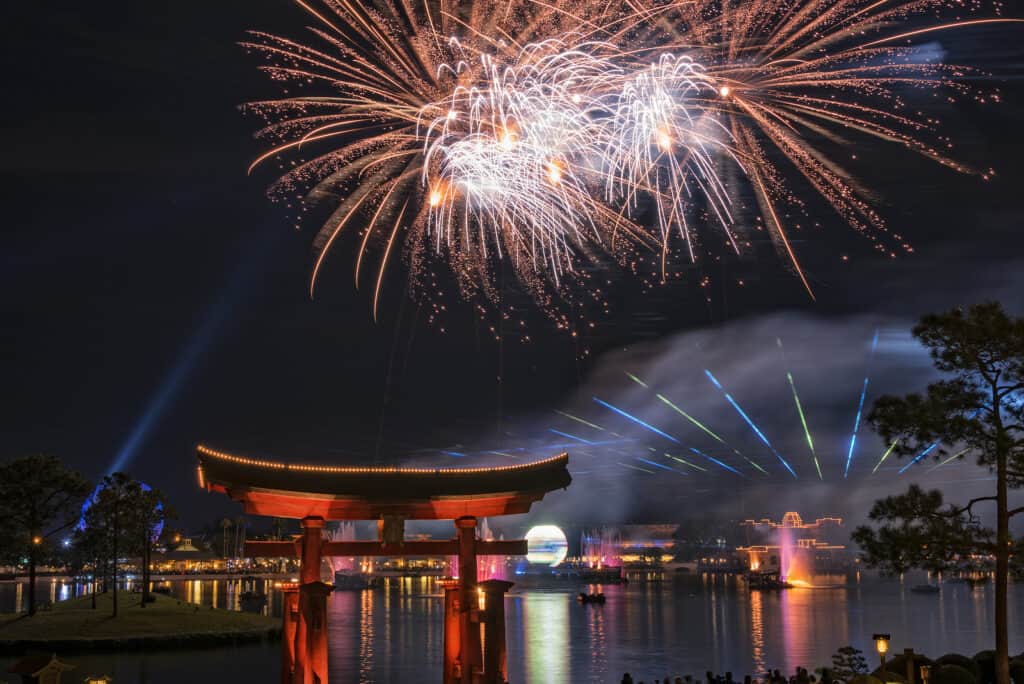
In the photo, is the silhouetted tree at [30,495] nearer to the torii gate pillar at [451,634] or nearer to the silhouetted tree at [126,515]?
the silhouetted tree at [126,515]

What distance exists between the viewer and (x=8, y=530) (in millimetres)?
59469

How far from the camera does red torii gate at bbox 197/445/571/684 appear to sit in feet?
72.4

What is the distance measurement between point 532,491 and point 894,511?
9282 millimetres

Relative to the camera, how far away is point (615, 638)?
7225 cm

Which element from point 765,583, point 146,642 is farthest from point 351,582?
A: point 146,642

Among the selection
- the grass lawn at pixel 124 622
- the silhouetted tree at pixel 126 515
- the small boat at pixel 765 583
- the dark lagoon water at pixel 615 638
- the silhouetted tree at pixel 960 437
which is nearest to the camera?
the silhouetted tree at pixel 960 437

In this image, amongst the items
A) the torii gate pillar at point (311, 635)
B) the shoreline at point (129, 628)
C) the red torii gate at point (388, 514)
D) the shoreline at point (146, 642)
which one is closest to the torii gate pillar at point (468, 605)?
the red torii gate at point (388, 514)

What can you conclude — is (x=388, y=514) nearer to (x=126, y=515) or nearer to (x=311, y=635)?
(x=311, y=635)

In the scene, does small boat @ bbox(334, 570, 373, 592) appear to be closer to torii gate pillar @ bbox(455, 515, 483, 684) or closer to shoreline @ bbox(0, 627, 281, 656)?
shoreline @ bbox(0, 627, 281, 656)

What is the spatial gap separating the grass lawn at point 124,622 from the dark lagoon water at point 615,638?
3101 millimetres

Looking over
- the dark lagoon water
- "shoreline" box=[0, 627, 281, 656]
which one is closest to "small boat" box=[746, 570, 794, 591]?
the dark lagoon water

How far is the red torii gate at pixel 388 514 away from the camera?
869 inches

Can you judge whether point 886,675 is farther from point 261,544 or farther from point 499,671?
point 261,544

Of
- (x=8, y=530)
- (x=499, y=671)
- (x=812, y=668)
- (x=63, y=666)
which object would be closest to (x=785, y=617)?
(x=812, y=668)
